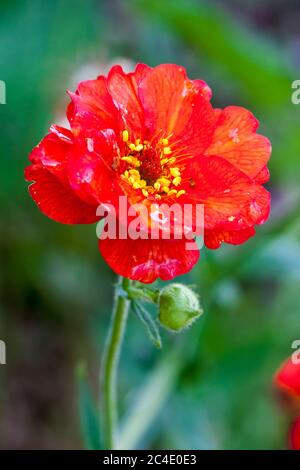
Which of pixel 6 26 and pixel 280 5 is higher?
pixel 280 5

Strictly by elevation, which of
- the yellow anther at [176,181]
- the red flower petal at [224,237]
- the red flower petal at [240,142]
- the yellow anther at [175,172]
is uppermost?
the red flower petal at [240,142]

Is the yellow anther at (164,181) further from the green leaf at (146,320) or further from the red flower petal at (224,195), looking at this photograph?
the green leaf at (146,320)

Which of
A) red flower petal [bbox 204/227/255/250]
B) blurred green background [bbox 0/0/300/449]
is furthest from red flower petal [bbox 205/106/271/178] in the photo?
blurred green background [bbox 0/0/300/449]

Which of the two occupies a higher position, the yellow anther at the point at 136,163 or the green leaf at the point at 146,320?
the yellow anther at the point at 136,163

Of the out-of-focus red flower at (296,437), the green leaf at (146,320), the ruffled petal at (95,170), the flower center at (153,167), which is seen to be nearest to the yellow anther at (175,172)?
the flower center at (153,167)

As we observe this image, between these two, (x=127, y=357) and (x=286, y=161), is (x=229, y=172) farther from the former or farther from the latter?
(x=286, y=161)

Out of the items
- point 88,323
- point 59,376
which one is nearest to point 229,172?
point 88,323
